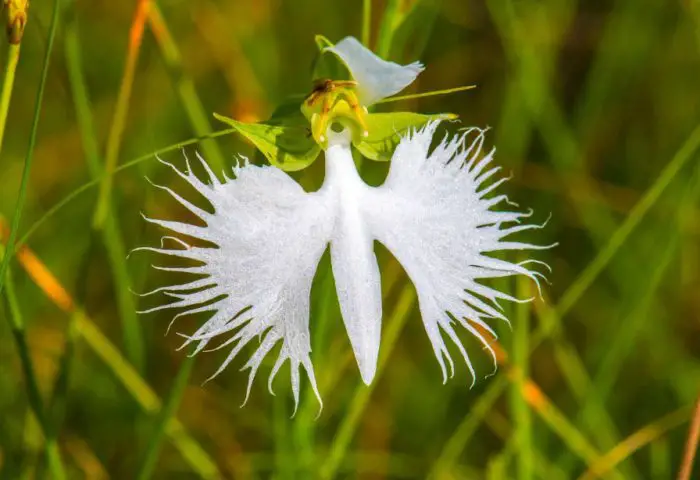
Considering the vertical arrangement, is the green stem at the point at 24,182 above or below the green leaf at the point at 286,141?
below

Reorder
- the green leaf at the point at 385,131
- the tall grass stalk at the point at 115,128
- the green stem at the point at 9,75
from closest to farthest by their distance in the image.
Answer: the green stem at the point at 9,75 → the green leaf at the point at 385,131 → the tall grass stalk at the point at 115,128

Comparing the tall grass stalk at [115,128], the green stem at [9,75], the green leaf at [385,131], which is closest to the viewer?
the green stem at [9,75]

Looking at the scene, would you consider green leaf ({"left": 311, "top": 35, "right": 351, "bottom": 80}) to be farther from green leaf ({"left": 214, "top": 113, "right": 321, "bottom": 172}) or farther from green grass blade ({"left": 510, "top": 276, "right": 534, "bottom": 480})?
green grass blade ({"left": 510, "top": 276, "right": 534, "bottom": 480})

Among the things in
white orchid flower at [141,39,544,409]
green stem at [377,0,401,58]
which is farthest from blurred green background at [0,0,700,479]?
white orchid flower at [141,39,544,409]

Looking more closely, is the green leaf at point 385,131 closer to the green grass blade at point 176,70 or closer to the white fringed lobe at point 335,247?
the white fringed lobe at point 335,247

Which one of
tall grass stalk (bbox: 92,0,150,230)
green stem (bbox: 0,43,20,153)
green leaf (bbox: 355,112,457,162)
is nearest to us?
green stem (bbox: 0,43,20,153)

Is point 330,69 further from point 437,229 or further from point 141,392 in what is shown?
point 141,392

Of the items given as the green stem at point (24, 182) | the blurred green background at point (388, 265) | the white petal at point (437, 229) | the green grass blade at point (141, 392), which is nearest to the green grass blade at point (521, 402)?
the blurred green background at point (388, 265)
